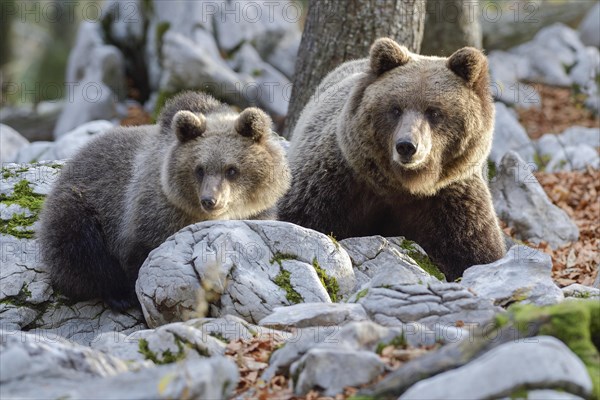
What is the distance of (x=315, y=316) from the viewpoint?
5379 mm

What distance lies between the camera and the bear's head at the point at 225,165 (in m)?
6.63

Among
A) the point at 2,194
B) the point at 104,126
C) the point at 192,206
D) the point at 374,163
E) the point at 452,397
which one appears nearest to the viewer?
the point at 452,397

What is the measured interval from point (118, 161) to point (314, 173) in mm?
1779

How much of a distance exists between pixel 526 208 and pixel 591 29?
11.4m

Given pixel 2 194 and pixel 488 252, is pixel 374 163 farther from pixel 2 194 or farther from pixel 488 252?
pixel 2 194

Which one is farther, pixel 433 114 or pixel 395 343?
pixel 433 114

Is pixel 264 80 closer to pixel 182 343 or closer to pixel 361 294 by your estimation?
pixel 361 294

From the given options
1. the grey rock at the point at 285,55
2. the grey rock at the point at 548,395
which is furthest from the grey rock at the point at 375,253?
the grey rock at the point at 285,55

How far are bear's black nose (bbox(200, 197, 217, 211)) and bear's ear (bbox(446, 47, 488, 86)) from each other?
243cm

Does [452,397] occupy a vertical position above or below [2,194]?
above

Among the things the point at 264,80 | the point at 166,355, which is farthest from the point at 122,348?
the point at 264,80

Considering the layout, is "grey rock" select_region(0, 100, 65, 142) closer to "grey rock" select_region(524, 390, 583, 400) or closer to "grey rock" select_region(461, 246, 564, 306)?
"grey rock" select_region(461, 246, 564, 306)

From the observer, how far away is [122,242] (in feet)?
Result: 23.0

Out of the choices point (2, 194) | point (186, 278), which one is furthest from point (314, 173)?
point (2, 194)
